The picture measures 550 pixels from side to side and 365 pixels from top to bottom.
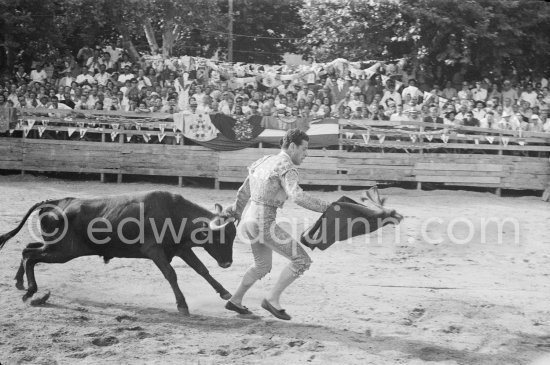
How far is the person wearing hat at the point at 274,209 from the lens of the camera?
21.9ft

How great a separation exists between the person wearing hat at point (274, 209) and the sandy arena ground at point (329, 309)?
1.72 ft

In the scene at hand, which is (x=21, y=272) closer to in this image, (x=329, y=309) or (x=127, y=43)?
(x=329, y=309)

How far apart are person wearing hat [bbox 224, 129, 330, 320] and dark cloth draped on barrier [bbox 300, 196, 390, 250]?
0.33 feet

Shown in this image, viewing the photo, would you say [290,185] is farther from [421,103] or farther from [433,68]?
[433,68]

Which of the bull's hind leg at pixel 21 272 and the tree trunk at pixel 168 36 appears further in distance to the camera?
the tree trunk at pixel 168 36

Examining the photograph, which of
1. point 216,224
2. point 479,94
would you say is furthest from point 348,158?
point 216,224

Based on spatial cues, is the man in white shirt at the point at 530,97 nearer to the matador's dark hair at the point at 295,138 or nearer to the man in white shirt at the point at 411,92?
the man in white shirt at the point at 411,92

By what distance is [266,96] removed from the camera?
1689 centimetres

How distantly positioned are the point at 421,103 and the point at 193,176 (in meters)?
5.41

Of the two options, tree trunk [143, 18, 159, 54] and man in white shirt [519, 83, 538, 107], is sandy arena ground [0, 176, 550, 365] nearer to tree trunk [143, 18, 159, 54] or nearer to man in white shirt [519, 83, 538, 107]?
man in white shirt [519, 83, 538, 107]

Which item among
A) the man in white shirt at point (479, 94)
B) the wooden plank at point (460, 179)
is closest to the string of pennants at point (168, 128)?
the wooden plank at point (460, 179)

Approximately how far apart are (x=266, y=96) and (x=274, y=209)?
33.5ft

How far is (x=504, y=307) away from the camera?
802 centimetres

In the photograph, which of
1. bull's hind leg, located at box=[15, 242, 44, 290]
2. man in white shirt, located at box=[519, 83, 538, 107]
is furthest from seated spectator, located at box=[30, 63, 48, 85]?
man in white shirt, located at box=[519, 83, 538, 107]
